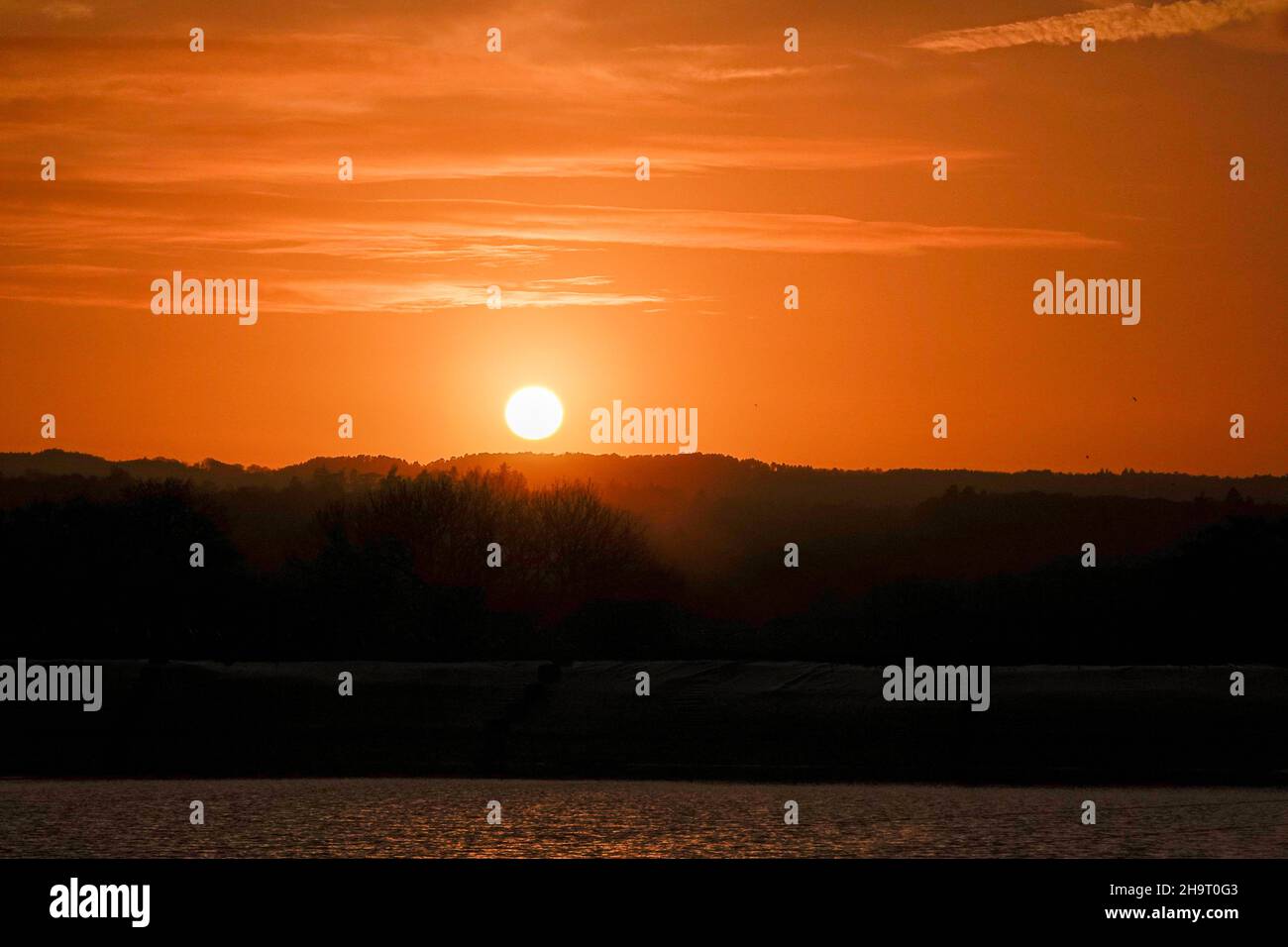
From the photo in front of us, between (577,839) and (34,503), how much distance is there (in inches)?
3050

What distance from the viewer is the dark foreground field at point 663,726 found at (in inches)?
1727

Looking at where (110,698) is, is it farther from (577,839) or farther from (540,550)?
(540,550)

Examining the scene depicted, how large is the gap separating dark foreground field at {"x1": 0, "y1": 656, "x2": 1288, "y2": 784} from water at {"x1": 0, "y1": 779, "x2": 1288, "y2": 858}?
461 cm

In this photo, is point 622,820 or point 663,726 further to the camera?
point 663,726

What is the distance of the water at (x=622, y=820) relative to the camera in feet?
83.6

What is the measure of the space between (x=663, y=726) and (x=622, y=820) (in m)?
18.1

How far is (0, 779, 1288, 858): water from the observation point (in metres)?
25.5

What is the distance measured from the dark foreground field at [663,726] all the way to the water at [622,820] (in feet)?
15.1

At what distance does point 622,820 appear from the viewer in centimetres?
2955

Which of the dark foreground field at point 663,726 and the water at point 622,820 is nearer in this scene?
the water at point 622,820

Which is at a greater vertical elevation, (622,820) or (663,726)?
(663,726)

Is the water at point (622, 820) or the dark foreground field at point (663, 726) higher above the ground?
the dark foreground field at point (663, 726)

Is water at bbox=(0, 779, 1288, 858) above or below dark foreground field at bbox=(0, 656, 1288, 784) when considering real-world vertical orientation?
below
